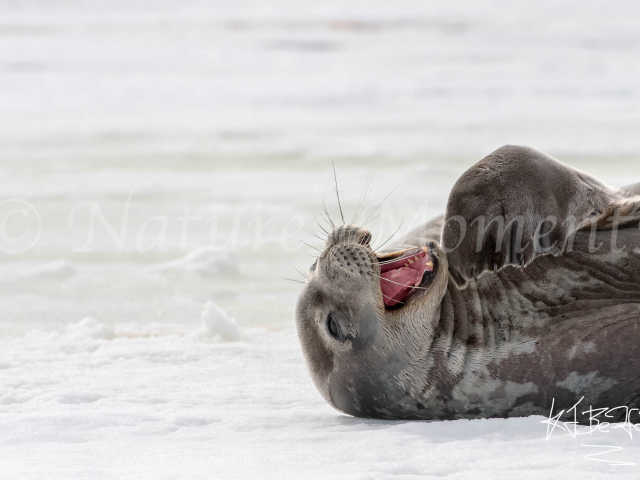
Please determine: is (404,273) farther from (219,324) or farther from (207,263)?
(207,263)

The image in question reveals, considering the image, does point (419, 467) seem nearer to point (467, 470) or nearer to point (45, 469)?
point (467, 470)

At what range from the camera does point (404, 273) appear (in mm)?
3414

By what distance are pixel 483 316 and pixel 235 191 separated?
4683mm

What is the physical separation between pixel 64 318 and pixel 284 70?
9.36 meters

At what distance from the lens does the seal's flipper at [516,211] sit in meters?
3.58

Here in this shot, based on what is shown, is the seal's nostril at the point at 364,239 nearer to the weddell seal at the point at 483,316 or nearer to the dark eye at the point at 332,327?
the weddell seal at the point at 483,316

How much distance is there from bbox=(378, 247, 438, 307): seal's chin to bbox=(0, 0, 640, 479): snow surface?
0.48m

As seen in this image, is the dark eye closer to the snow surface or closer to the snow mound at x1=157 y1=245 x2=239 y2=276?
the snow surface

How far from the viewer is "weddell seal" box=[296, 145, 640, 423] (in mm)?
3170

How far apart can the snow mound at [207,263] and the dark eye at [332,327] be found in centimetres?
273

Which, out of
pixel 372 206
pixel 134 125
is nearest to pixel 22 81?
pixel 134 125

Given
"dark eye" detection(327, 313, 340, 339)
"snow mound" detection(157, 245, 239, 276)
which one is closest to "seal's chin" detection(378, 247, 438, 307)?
"dark eye" detection(327, 313, 340, 339)

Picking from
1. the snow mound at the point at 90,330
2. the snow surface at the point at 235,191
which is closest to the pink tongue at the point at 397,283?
the snow surface at the point at 235,191

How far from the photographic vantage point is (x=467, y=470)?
2656 millimetres
